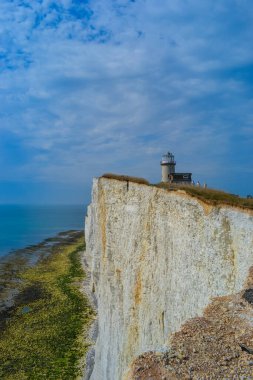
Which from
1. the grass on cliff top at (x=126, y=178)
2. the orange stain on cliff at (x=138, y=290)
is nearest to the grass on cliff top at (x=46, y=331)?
the orange stain on cliff at (x=138, y=290)

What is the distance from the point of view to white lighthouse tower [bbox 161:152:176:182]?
31547 mm

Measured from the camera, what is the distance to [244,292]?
919 cm

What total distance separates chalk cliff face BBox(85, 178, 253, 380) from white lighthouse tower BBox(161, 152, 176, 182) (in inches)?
324

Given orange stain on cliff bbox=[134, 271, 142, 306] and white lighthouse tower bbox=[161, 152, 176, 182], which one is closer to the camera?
orange stain on cliff bbox=[134, 271, 142, 306]

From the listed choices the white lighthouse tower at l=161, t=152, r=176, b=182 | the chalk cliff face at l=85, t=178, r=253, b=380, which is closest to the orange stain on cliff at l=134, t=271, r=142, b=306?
the chalk cliff face at l=85, t=178, r=253, b=380

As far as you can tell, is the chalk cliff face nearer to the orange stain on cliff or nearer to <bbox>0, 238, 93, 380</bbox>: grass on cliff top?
the orange stain on cliff

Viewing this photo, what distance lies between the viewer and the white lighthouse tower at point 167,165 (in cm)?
3155

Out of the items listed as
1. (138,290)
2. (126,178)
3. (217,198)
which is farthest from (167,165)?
(217,198)

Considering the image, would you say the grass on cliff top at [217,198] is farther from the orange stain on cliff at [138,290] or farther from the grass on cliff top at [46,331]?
the grass on cliff top at [46,331]

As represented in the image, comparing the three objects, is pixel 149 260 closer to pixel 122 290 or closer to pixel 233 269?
pixel 122 290

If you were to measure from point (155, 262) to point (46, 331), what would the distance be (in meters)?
15.5

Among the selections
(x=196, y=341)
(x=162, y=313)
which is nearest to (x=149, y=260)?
(x=162, y=313)

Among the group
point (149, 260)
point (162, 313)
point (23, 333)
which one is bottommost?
point (23, 333)

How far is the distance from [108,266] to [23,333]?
1059cm
